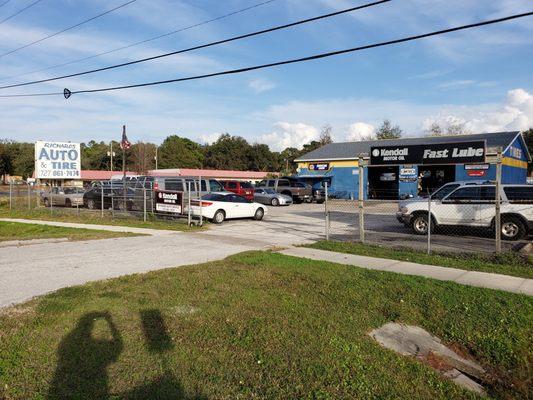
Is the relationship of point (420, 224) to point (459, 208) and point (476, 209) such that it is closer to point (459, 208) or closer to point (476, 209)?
point (459, 208)

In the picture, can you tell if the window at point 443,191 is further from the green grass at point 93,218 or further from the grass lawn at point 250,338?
the green grass at point 93,218

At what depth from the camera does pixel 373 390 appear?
413cm

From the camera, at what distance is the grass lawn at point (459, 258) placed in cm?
930

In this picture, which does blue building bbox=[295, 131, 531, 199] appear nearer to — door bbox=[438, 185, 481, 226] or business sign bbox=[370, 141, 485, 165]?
business sign bbox=[370, 141, 485, 165]

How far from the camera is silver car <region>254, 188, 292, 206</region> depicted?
31234mm

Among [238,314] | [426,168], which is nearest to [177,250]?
[238,314]

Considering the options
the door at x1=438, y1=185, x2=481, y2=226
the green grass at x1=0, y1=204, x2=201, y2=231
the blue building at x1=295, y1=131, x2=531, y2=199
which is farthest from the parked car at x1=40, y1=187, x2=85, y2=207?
the door at x1=438, y1=185, x2=481, y2=226

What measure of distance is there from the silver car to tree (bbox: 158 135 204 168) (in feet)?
221

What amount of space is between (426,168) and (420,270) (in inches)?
1281

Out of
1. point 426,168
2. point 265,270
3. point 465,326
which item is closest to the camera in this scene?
point 465,326

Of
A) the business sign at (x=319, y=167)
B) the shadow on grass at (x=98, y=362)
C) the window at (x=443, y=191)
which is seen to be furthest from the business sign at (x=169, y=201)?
the business sign at (x=319, y=167)

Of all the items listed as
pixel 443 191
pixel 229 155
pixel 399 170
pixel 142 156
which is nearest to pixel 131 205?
pixel 443 191

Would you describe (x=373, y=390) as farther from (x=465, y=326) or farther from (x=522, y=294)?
(x=522, y=294)

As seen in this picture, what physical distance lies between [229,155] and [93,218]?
88.6m
